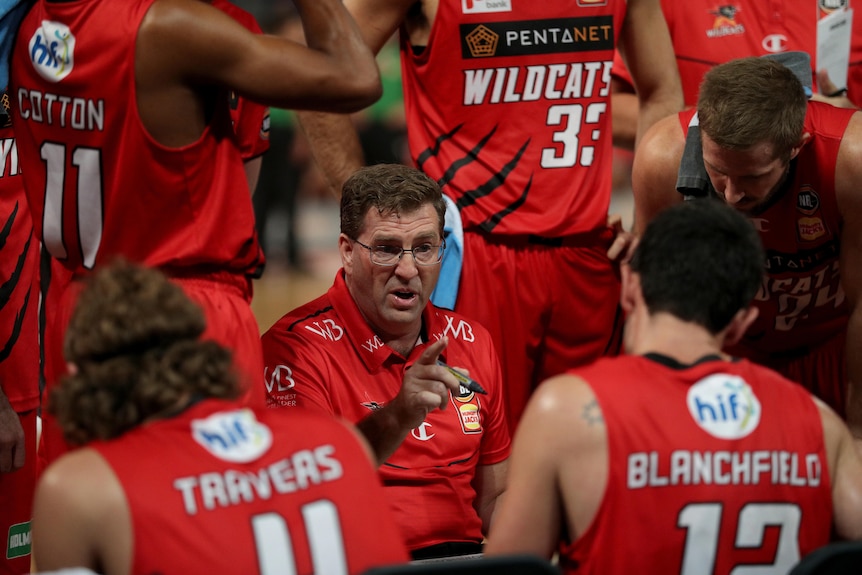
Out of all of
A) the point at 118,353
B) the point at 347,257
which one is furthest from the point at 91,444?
the point at 347,257

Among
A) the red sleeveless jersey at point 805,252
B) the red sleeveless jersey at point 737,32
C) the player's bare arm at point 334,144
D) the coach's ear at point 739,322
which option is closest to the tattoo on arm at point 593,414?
the coach's ear at point 739,322

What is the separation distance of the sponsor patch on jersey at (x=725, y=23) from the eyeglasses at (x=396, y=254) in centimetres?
203

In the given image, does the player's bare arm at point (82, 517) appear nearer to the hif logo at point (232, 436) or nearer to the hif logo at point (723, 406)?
the hif logo at point (232, 436)

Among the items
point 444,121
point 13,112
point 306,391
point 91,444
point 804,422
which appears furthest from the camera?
point 444,121

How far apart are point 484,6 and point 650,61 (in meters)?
0.73

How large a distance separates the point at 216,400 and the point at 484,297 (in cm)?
213

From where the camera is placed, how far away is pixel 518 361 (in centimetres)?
435

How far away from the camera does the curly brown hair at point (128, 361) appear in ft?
7.05

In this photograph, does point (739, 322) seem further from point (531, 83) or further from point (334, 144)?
point (334, 144)

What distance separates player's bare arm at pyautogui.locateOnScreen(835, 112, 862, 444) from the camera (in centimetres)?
379

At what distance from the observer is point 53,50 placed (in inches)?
114

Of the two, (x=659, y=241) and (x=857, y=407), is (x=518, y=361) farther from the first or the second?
(x=659, y=241)

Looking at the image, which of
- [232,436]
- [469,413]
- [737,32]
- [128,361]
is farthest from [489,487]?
[737,32]

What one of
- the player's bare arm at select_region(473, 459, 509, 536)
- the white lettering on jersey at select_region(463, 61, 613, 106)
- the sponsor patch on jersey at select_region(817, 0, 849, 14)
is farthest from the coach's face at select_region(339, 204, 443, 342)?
the sponsor patch on jersey at select_region(817, 0, 849, 14)
